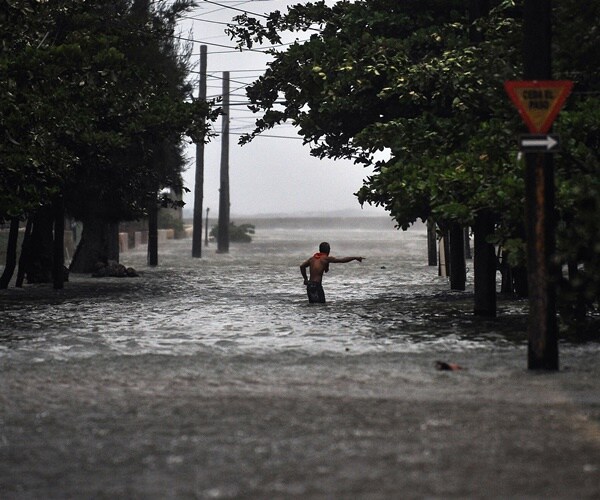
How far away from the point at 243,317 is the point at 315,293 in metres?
3.24

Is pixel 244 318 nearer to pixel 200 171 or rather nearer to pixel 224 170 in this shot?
pixel 200 171

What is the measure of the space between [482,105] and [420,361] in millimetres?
7414

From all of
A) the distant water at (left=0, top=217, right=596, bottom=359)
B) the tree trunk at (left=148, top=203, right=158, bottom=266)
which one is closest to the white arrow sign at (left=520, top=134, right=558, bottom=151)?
the distant water at (left=0, top=217, right=596, bottom=359)

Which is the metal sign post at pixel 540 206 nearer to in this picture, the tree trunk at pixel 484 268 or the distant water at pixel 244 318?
the distant water at pixel 244 318

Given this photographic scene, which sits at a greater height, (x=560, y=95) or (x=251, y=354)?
(x=560, y=95)

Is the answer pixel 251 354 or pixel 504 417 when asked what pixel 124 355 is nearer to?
pixel 251 354

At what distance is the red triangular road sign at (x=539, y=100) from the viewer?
496 inches

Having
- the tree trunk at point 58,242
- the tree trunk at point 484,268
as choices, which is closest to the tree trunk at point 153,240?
the tree trunk at point 58,242

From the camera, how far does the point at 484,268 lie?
2138 cm

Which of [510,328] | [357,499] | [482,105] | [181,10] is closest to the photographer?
[357,499]

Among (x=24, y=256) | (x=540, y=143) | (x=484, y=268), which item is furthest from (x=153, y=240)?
(x=540, y=143)

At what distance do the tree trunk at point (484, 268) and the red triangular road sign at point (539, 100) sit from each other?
7739 millimetres

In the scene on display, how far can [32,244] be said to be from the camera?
32312mm

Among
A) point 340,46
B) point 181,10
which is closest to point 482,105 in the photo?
point 340,46
